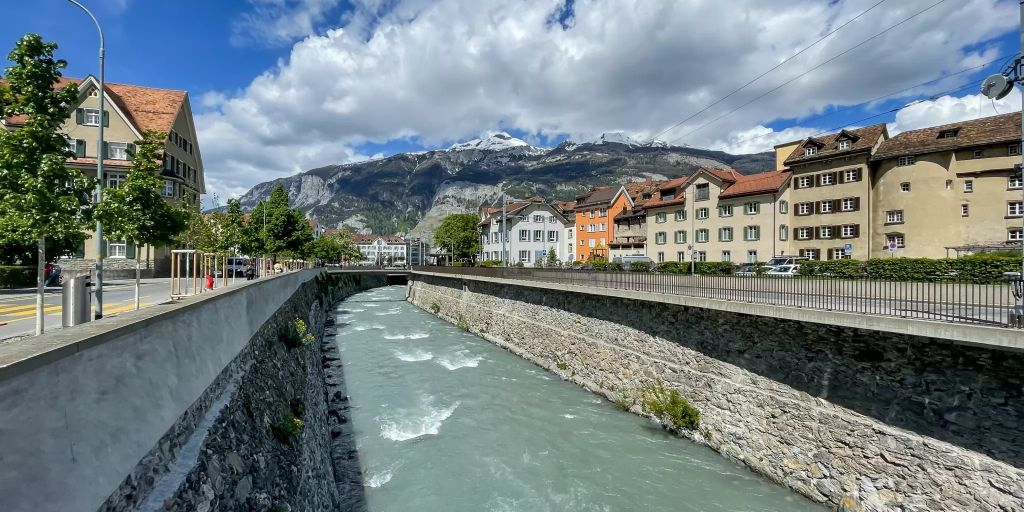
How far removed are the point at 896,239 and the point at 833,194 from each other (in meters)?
6.62

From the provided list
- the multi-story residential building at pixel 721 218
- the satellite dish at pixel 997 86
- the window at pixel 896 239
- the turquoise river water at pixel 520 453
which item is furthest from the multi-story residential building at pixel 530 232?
the satellite dish at pixel 997 86

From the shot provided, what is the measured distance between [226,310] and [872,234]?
5132 cm

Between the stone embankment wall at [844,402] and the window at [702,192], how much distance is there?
137 feet

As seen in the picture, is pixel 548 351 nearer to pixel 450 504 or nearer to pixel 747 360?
pixel 747 360

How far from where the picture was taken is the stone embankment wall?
9.05 m

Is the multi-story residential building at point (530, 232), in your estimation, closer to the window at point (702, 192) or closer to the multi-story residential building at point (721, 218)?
the multi-story residential building at point (721, 218)

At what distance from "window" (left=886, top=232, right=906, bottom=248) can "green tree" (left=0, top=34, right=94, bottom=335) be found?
53.1m

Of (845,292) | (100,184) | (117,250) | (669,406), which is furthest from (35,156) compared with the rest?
(117,250)

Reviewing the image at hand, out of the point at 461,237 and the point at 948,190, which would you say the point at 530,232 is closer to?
the point at 461,237

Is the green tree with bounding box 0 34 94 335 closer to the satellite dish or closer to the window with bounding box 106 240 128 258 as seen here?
the satellite dish

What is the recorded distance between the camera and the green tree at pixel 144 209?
13219 millimetres

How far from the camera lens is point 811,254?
4678 centimetres

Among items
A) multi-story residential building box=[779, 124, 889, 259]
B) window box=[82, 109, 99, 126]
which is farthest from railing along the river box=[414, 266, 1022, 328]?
window box=[82, 109, 99, 126]

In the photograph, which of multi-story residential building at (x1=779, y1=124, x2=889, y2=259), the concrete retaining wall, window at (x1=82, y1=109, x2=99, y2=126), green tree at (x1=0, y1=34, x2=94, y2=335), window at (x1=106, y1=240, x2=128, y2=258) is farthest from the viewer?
window at (x1=82, y1=109, x2=99, y2=126)
